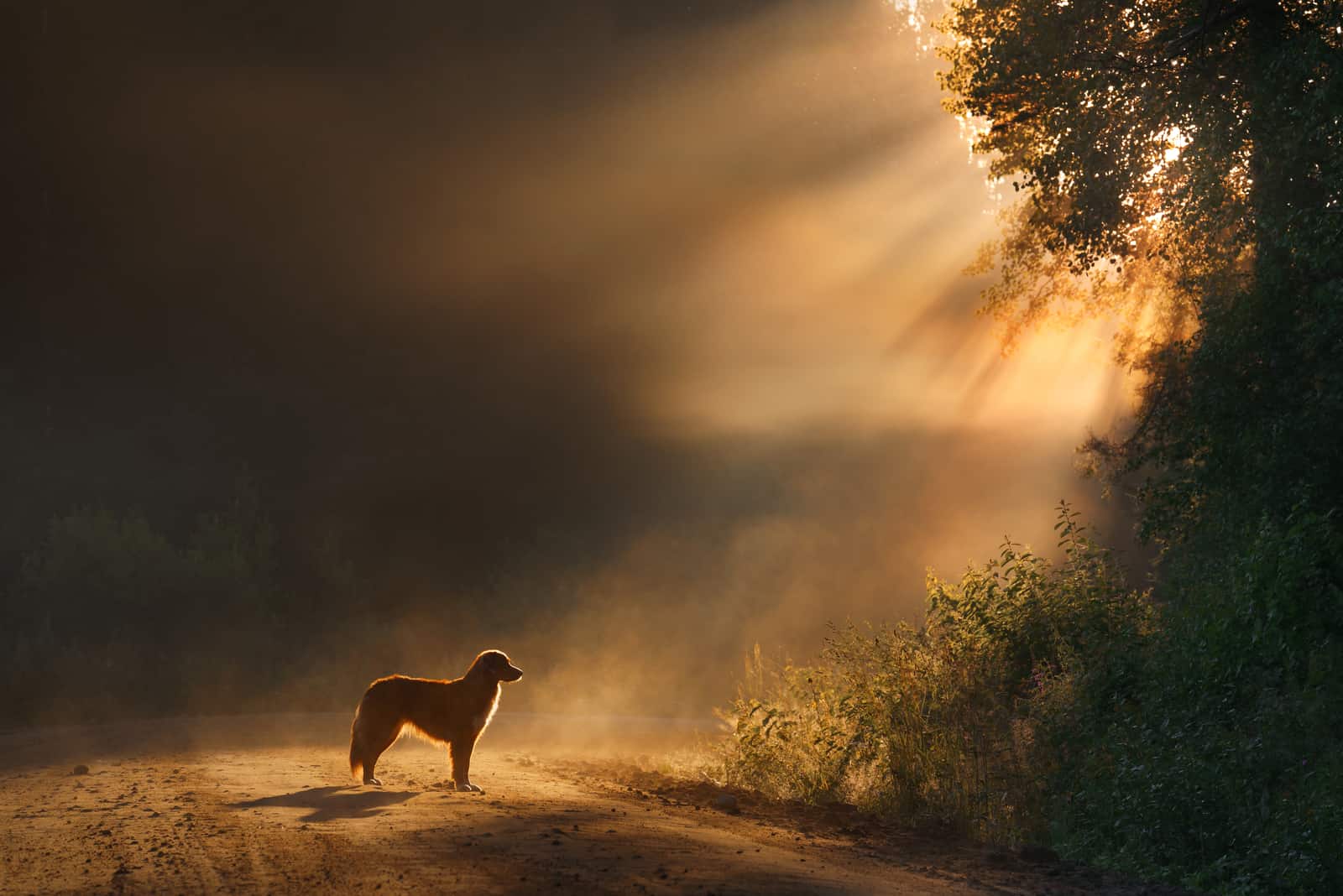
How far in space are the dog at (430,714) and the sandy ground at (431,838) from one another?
0.30 m

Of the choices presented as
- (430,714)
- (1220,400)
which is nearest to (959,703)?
(1220,400)

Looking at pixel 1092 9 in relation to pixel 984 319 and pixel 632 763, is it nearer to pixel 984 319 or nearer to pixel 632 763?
pixel 632 763

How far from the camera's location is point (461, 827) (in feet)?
26.1

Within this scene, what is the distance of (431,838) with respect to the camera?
748 cm

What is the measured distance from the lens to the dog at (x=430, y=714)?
10672 mm

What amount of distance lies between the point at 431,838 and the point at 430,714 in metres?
3.59

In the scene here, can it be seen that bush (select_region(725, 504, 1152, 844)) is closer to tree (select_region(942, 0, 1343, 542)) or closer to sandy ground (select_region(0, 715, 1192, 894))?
sandy ground (select_region(0, 715, 1192, 894))

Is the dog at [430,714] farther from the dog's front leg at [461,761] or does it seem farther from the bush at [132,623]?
the bush at [132,623]

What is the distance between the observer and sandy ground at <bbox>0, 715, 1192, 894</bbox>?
6.42 metres

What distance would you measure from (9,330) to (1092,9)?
23.3 metres

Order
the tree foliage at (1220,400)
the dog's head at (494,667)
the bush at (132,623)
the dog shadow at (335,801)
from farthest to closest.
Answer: the bush at (132,623)
the dog's head at (494,667)
the tree foliage at (1220,400)
the dog shadow at (335,801)

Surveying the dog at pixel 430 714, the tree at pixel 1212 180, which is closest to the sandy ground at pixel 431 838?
the dog at pixel 430 714

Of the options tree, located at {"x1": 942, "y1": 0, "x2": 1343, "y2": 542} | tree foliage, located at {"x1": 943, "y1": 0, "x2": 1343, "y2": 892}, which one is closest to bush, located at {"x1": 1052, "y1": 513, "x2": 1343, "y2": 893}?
tree foliage, located at {"x1": 943, "y1": 0, "x2": 1343, "y2": 892}

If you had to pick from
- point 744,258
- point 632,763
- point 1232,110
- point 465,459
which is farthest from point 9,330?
point 1232,110
